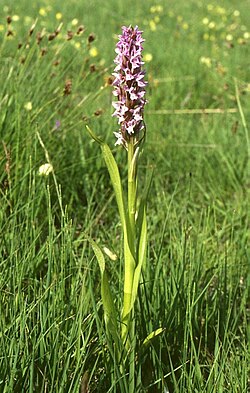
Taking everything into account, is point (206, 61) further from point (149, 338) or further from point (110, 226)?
point (149, 338)

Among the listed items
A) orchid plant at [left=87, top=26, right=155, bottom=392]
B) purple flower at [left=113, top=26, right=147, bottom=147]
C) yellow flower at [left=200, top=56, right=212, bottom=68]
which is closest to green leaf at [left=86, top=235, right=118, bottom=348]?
orchid plant at [left=87, top=26, right=155, bottom=392]

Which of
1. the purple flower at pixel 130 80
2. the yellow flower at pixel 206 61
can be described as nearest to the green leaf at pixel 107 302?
the purple flower at pixel 130 80

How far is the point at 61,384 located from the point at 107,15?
545cm

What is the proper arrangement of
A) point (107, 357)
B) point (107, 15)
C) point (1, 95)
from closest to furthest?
point (107, 357)
point (1, 95)
point (107, 15)

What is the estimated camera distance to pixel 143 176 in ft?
8.75

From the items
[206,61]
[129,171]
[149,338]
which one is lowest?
[149,338]

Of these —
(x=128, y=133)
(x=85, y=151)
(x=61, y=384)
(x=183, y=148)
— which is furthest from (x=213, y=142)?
(x=61, y=384)

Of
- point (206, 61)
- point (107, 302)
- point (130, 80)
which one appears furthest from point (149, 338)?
point (206, 61)

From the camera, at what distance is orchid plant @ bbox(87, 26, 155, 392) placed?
46.6 inches

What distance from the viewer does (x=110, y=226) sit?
7.40 feet

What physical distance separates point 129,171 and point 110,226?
1046 mm

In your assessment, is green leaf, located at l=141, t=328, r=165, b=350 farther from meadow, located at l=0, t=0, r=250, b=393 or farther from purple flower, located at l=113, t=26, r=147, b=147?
purple flower, located at l=113, t=26, r=147, b=147

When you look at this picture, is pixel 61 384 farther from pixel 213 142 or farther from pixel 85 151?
pixel 213 142

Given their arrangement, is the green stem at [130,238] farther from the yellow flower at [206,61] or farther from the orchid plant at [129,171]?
the yellow flower at [206,61]
